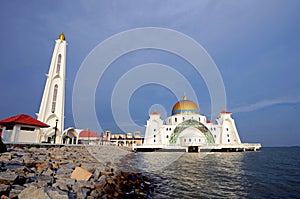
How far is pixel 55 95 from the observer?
3306 centimetres

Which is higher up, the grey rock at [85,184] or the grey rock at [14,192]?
the grey rock at [14,192]

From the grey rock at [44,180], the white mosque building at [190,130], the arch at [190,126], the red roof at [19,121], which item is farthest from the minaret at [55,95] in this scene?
the arch at [190,126]

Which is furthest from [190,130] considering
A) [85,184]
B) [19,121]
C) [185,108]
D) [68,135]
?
[85,184]

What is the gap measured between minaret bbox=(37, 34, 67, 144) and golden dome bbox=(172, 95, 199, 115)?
4104 cm

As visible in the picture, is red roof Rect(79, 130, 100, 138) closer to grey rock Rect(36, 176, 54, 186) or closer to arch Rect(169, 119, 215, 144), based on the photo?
arch Rect(169, 119, 215, 144)

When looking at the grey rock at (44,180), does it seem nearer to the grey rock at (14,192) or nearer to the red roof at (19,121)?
the grey rock at (14,192)

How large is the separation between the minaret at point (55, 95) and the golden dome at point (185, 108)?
41041mm

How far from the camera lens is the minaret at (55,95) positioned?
30.8m

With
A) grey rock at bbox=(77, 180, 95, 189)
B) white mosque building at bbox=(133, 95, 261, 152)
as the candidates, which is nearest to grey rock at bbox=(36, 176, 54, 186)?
grey rock at bbox=(77, 180, 95, 189)

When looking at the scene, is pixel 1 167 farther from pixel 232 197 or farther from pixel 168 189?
pixel 232 197

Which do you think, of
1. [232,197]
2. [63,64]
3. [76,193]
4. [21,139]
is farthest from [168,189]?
[63,64]

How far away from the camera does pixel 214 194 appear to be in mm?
8484

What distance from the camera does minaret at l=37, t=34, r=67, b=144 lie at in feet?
101

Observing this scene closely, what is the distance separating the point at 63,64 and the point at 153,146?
28.1 m
